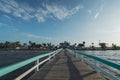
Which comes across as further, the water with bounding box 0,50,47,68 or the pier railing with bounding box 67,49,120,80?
the water with bounding box 0,50,47,68

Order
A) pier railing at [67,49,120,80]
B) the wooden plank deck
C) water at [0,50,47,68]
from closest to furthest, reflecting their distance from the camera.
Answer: pier railing at [67,49,120,80] → the wooden plank deck → water at [0,50,47,68]

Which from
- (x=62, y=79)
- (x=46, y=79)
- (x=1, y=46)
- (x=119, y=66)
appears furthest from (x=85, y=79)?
(x=1, y=46)

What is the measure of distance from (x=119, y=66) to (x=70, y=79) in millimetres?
3270

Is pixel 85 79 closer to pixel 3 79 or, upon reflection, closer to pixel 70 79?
pixel 70 79

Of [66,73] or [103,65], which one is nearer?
[66,73]

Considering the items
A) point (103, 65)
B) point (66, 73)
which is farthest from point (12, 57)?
point (66, 73)

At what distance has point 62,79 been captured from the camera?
8070 mm

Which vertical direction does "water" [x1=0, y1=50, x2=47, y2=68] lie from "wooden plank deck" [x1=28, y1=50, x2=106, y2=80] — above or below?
above

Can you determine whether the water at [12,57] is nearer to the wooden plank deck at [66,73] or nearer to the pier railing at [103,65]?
the wooden plank deck at [66,73]

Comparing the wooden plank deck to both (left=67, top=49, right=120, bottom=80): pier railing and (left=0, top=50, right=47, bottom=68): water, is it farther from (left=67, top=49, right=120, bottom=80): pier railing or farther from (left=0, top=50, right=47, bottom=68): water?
(left=0, top=50, right=47, bottom=68): water

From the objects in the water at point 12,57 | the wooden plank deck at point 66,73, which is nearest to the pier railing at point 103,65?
the wooden plank deck at point 66,73

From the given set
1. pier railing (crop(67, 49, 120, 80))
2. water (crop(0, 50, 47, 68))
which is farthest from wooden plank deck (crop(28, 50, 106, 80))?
water (crop(0, 50, 47, 68))

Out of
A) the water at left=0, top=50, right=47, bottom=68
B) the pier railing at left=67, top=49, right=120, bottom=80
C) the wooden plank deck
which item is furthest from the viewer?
the water at left=0, top=50, right=47, bottom=68

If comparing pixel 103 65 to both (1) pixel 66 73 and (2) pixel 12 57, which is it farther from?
(2) pixel 12 57
